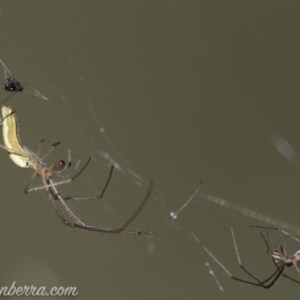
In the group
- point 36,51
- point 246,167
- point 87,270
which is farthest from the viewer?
point 246,167

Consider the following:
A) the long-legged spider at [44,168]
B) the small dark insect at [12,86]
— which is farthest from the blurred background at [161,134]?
the small dark insect at [12,86]

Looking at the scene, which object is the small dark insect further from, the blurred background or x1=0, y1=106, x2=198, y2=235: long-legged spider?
the blurred background

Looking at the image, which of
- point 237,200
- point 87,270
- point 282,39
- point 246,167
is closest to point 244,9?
point 282,39

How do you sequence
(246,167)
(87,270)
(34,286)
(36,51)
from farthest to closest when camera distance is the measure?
1. (246,167)
2. (87,270)
3. (34,286)
4. (36,51)

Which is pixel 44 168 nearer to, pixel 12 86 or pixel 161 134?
pixel 12 86

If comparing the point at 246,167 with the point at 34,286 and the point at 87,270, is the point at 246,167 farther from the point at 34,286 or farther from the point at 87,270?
the point at 34,286

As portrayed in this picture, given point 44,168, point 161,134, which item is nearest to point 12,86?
point 44,168

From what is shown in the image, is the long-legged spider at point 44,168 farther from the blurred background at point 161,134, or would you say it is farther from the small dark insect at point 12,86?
the blurred background at point 161,134

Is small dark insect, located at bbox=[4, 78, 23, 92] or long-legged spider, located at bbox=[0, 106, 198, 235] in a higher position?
small dark insect, located at bbox=[4, 78, 23, 92]

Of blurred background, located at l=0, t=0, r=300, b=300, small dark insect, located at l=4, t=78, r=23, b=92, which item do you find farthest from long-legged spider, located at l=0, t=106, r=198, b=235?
blurred background, located at l=0, t=0, r=300, b=300
